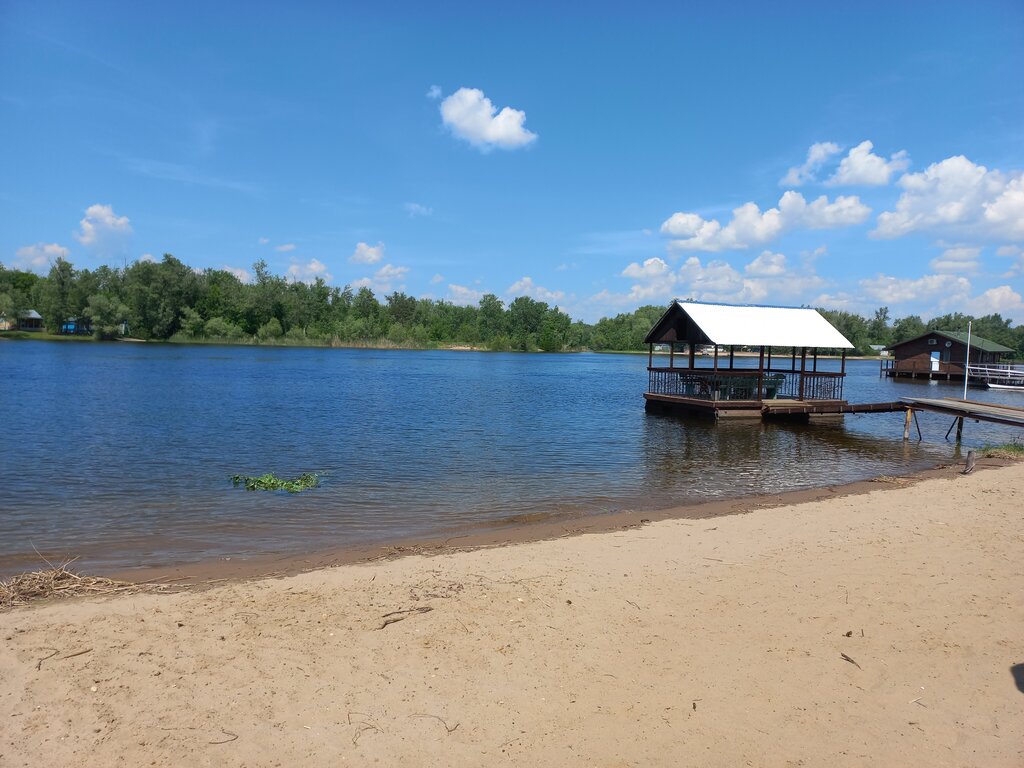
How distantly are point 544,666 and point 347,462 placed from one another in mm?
12390

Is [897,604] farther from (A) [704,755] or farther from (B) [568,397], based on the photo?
(B) [568,397]

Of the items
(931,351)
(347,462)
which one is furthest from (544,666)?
(931,351)

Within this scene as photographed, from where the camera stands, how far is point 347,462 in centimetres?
1684

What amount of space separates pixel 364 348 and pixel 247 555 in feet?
374

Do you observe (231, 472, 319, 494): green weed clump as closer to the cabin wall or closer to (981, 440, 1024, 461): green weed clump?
(981, 440, 1024, 461): green weed clump

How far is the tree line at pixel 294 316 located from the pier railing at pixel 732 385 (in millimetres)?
73184

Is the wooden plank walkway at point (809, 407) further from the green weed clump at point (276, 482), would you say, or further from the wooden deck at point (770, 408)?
the green weed clump at point (276, 482)

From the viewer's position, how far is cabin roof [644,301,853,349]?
27078 mm

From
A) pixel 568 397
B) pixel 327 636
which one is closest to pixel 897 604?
pixel 327 636

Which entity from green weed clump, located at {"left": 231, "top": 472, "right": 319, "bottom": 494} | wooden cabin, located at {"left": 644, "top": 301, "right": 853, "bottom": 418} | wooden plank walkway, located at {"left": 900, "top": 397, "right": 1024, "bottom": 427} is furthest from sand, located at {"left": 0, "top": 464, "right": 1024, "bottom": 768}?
wooden cabin, located at {"left": 644, "top": 301, "right": 853, "bottom": 418}

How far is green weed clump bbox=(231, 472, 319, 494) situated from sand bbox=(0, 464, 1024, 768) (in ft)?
19.7

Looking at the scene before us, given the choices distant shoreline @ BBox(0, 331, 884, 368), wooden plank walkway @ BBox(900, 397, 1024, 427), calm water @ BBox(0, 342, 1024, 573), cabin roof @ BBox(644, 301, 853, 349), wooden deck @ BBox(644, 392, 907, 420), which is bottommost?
calm water @ BBox(0, 342, 1024, 573)

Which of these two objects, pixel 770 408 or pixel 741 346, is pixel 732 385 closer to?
pixel 770 408

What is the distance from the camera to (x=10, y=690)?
4812 millimetres
